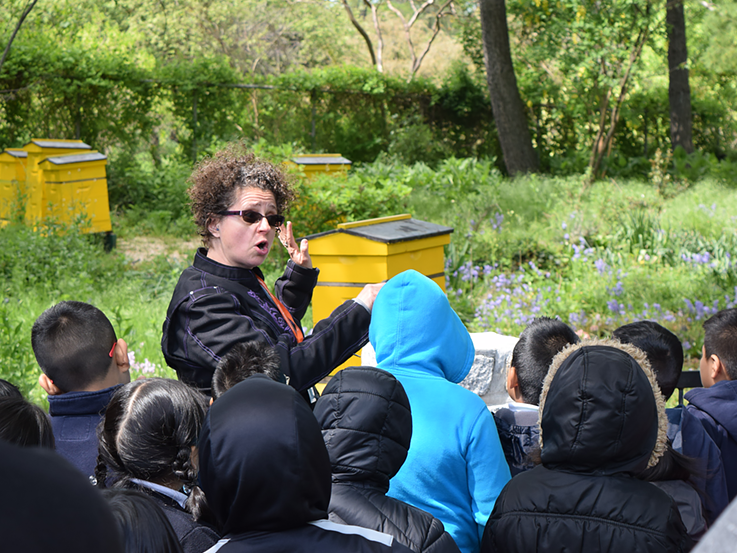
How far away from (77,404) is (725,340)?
2.55 meters

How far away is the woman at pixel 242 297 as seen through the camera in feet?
7.72

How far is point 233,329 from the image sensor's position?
2330mm

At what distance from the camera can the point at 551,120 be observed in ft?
51.6

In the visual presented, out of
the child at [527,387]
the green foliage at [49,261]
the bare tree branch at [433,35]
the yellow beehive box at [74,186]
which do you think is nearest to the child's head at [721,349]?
the child at [527,387]

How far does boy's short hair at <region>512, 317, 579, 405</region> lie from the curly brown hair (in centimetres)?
118

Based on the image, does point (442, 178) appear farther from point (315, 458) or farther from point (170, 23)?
point (170, 23)

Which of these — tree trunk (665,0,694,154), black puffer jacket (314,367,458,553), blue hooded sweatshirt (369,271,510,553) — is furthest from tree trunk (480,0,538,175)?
black puffer jacket (314,367,458,553)

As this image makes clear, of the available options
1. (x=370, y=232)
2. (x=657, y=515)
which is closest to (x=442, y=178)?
(x=370, y=232)

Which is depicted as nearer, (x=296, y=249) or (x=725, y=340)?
(x=725, y=340)

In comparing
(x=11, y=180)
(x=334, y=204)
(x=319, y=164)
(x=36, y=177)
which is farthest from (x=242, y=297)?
(x=11, y=180)

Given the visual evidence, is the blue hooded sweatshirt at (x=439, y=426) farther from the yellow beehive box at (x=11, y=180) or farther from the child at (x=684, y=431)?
Result: the yellow beehive box at (x=11, y=180)

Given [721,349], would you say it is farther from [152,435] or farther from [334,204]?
[334,204]

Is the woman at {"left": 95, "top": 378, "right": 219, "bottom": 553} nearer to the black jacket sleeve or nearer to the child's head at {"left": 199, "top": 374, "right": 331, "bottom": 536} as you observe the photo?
the child's head at {"left": 199, "top": 374, "right": 331, "bottom": 536}

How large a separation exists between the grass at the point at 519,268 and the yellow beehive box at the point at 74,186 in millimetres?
309
